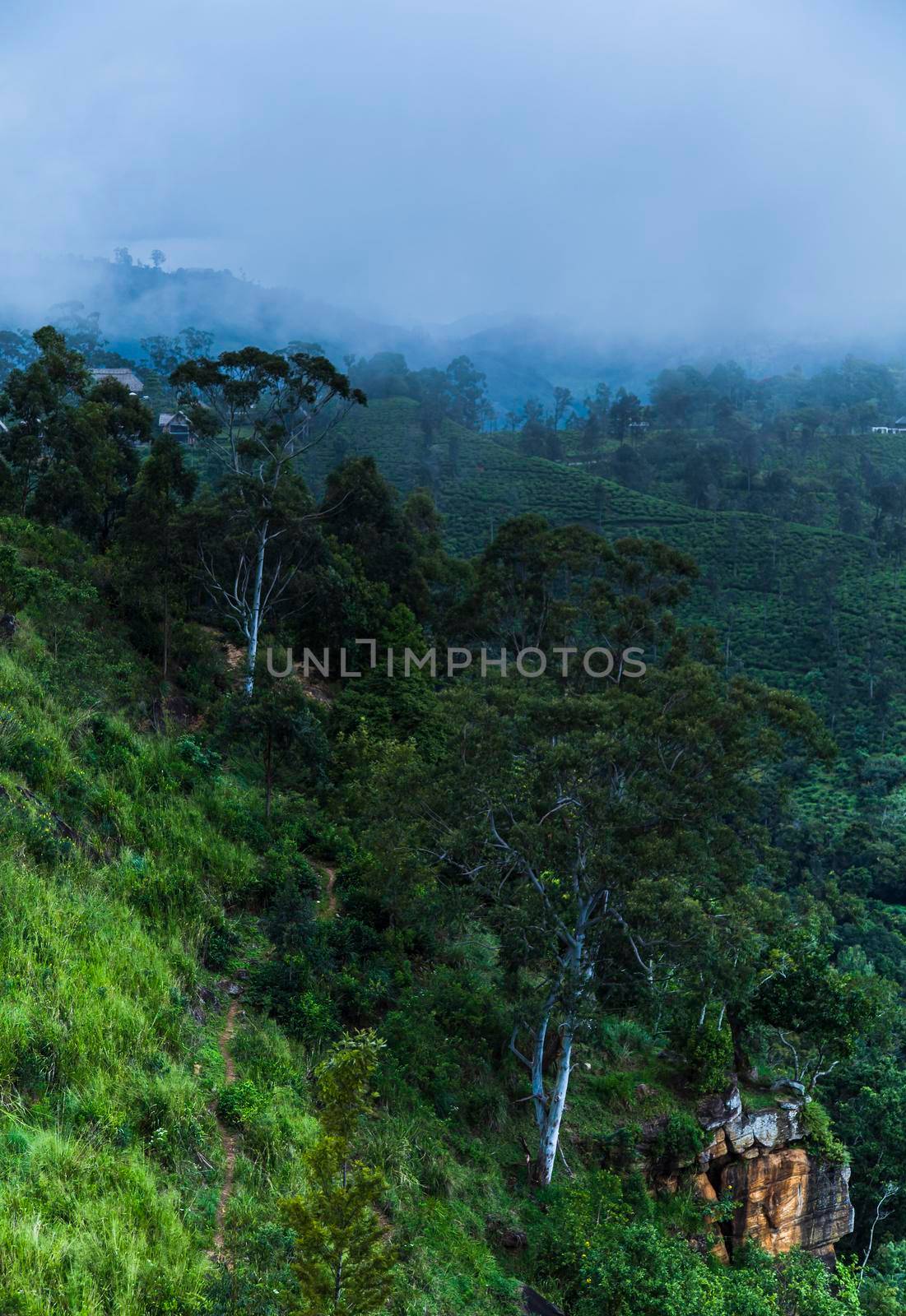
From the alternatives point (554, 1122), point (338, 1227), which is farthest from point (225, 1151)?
point (554, 1122)

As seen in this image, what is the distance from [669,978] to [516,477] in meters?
55.4

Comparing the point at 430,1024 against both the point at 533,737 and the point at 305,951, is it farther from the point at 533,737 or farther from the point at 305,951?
the point at 533,737

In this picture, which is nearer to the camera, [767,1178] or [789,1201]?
[767,1178]

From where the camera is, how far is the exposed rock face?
12.9 meters

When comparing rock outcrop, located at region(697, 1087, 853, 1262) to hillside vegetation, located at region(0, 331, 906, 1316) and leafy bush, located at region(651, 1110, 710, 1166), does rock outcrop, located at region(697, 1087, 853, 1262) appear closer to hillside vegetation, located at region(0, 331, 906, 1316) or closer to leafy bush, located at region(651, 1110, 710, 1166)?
hillside vegetation, located at region(0, 331, 906, 1316)

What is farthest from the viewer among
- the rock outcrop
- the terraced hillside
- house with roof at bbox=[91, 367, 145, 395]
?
house with roof at bbox=[91, 367, 145, 395]

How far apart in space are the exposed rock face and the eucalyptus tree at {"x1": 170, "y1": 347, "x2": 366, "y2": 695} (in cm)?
1298

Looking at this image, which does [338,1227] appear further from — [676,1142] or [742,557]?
[742,557]

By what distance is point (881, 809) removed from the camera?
33625 mm

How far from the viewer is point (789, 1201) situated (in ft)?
44.0

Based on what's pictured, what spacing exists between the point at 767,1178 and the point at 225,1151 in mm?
9719

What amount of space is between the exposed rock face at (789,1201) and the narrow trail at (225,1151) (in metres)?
8.18

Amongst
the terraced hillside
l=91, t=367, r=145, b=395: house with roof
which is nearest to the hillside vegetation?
the terraced hillside

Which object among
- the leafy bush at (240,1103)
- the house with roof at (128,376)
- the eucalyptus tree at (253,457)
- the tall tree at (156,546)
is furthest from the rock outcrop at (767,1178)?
the house with roof at (128,376)
